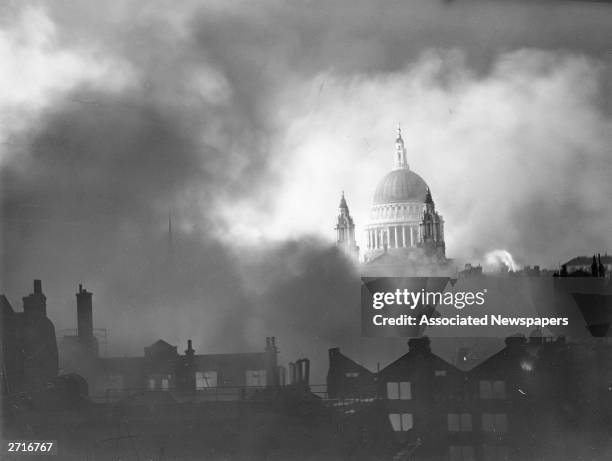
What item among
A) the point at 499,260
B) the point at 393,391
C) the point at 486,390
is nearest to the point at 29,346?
the point at 393,391

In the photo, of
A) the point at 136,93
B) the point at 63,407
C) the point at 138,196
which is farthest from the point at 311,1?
the point at 63,407

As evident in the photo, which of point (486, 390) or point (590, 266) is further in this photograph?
point (590, 266)

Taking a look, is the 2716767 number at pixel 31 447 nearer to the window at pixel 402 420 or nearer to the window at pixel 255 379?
the window at pixel 255 379

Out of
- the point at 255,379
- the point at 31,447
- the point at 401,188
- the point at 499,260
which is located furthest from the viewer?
the point at 499,260

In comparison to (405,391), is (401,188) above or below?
above

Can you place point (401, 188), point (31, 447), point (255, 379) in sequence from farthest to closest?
point (401, 188), point (255, 379), point (31, 447)

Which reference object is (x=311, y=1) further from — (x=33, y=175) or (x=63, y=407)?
(x=63, y=407)

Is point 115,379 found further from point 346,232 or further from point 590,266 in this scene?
point 590,266
